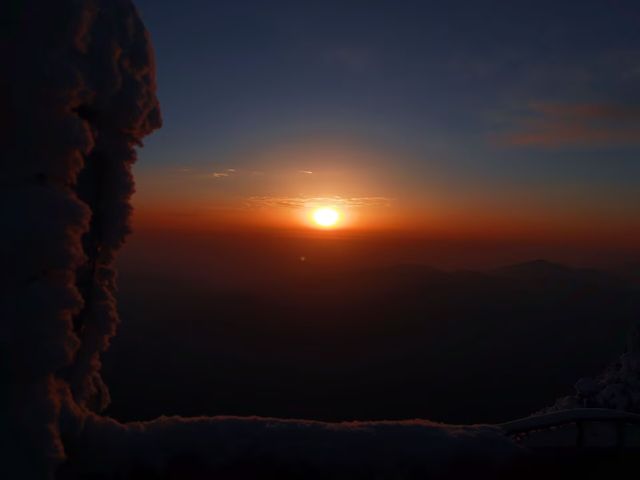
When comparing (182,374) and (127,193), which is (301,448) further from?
(182,374)

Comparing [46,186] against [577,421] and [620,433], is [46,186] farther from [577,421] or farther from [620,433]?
[620,433]

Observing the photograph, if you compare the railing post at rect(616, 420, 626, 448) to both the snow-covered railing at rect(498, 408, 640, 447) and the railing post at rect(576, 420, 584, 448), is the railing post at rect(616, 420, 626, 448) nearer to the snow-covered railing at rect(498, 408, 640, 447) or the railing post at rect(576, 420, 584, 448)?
the snow-covered railing at rect(498, 408, 640, 447)

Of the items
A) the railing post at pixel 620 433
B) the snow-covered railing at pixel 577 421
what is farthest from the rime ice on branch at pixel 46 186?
the railing post at pixel 620 433

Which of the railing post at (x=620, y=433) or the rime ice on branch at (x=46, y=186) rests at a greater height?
the rime ice on branch at (x=46, y=186)

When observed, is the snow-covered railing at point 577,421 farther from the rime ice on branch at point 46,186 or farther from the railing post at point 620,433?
the rime ice on branch at point 46,186

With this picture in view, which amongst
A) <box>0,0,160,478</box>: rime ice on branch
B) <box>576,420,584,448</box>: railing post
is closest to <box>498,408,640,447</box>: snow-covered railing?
<box>576,420,584,448</box>: railing post

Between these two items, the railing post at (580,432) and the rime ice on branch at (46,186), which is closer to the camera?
the rime ice on branch at (46,186)
